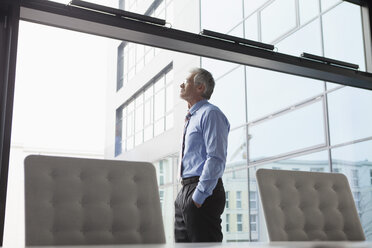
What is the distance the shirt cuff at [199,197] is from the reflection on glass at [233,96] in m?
3.74

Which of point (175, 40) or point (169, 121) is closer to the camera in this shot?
point (175, 40)

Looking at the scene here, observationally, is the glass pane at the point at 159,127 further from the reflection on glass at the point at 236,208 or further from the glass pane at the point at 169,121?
the reflection on glass at the point at 236,208

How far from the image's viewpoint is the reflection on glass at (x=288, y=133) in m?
4.84

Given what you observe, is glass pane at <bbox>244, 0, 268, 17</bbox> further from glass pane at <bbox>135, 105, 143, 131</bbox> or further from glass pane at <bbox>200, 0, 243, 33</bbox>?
glass pane at <bbox>135, 105, 143, 131</bbox>

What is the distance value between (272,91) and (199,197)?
3674 millimetres

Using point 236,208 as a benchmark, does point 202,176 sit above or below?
above

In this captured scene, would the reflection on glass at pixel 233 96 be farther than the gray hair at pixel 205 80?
Yes

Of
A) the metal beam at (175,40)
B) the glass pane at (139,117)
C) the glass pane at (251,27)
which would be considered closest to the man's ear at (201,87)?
the metal beam at (175,40)

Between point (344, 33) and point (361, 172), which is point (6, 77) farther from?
point (361, 172)

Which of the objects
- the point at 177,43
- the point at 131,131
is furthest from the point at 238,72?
the point at 177,43

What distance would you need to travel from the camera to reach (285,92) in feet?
17.7

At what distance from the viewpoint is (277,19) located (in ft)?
15.1

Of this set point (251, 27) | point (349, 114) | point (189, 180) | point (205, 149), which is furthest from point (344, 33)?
point (189, 180)

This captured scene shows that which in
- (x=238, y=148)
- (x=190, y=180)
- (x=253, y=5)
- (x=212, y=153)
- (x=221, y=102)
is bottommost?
(x=190, y=180)
